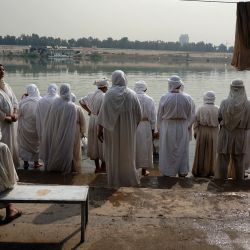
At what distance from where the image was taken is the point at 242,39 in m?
5.19

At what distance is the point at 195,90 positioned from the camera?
2430 centimetres

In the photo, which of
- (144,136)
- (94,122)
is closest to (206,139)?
(144,136)

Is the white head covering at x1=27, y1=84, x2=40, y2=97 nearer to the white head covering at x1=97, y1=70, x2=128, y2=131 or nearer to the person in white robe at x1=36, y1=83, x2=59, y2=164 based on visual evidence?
the person in white robe at x1=36, y1=83, x2=59, y2=164

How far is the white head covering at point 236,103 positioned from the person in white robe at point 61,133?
231 centimetres

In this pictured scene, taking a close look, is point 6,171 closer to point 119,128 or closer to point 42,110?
point 119,128

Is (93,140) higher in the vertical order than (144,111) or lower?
lower

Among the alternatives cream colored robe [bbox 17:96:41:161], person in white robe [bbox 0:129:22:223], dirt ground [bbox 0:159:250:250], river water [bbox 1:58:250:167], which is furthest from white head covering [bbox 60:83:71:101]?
river water [bbox 1:58:250:167]

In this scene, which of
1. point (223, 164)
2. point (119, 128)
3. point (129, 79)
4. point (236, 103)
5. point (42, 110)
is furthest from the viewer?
point (129, 79)

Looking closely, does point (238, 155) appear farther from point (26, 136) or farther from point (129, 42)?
point (129, 42)

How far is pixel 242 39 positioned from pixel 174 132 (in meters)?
2.19

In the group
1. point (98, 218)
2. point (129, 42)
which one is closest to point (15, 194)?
point (98, 218)

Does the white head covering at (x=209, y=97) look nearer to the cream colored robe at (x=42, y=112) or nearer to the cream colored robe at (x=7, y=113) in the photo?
the cream colored robe at (x=42, y=112)

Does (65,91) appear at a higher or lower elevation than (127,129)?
higher

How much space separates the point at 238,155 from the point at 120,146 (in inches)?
81.8
